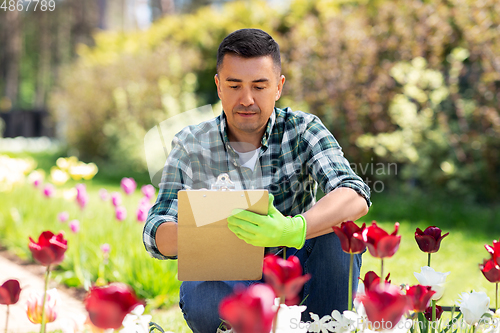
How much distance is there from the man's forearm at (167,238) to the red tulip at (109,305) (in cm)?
62

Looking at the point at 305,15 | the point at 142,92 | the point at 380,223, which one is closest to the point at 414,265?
the point at 380,223

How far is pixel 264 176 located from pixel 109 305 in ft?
3.45

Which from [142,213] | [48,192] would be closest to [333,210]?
[142,213]

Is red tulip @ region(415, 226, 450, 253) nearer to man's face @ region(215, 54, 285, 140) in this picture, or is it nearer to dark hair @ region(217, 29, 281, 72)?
man's face @ region(215, 54, 285, 140)

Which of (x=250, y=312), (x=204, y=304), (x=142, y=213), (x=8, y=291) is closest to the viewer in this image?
(x=250, y=312)

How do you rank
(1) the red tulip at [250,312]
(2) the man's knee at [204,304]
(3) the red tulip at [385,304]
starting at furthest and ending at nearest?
(2) the man's knee at [204,304] < (3) the red tulip at [385,304] < (1) the red tulip at [250,312]

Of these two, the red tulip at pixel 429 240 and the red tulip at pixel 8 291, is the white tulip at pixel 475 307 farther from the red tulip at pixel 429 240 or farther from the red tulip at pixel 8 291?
the red tulip at pixel 8 291

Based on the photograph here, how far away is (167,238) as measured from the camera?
1.34 metres

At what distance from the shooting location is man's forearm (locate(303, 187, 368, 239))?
1.33 m

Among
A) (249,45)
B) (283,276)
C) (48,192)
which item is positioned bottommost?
(283,276)

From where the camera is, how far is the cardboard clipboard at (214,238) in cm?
113

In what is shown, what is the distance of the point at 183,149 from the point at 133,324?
0.75 metres

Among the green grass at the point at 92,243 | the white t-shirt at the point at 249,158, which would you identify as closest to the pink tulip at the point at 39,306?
the white t-shirt at the point at 249,158

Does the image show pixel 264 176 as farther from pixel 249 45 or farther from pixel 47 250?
pixel 47 250
